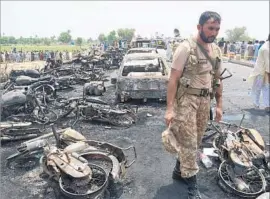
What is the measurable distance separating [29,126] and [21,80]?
181 inches

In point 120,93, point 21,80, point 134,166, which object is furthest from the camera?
point 21,80

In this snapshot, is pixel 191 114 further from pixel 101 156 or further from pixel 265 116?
pixel 265 116

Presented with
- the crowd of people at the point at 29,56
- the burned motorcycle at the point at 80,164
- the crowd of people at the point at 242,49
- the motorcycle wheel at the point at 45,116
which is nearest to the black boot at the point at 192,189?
the burned motorcycle at the point at 80,164

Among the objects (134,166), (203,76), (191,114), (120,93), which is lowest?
(134,166)

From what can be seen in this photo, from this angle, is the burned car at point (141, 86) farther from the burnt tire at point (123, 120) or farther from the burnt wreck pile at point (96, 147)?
the burnt tire at point (123, 120)

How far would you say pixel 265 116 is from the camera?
816 cm

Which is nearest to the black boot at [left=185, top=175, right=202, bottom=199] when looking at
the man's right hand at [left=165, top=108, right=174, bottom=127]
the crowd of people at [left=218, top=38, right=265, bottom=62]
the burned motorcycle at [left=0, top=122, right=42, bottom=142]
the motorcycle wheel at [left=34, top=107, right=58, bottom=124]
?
the man's right hand at [left=165, top=108, right=174, bottom=127]

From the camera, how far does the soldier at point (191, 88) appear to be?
3691 millimetres

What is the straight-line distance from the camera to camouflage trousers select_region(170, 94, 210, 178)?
3803 millimetres

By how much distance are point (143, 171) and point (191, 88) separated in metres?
1.84

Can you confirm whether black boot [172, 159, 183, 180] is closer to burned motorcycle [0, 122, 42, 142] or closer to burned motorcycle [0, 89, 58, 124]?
burned motorcycle [0, 122, 42, 142]

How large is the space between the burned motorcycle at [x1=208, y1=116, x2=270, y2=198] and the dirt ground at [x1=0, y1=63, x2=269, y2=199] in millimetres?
170

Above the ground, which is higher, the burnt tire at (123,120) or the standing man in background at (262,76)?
the standing man in background at (262,76)

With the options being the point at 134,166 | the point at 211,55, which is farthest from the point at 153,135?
the point at 211,55
